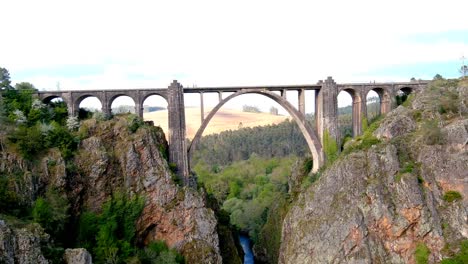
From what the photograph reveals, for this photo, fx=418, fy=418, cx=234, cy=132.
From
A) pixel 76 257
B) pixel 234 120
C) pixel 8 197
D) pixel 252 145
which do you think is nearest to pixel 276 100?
pixel 76 257

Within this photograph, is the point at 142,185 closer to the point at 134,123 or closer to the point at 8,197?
the point at 134,123

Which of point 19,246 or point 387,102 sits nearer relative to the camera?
point 19,246

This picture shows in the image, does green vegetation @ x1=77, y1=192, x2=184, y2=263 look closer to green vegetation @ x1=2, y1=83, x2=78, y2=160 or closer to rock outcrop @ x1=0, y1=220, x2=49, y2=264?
green vegetation @ x1=2, y1=83, x2=78, y2=160

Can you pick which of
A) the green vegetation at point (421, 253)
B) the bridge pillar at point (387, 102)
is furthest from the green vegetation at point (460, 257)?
the bridge pillar at point (387, 102)

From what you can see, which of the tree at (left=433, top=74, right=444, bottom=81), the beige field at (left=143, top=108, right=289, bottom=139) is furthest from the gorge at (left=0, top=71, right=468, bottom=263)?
the beige field at (left=143, top=108, right=289, bottom=139)

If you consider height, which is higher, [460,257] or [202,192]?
[202,192]

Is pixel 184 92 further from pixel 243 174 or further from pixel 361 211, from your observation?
pixel 243 174
